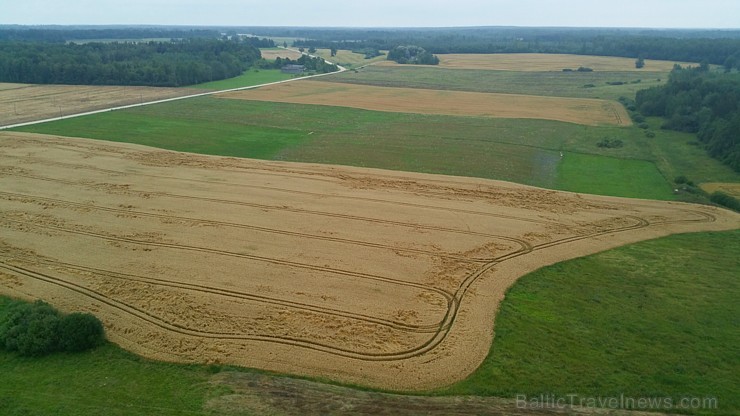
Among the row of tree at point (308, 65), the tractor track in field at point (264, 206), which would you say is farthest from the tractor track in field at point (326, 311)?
the row of tree at point (308, 65)

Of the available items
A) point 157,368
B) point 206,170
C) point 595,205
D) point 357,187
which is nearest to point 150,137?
point 206,170

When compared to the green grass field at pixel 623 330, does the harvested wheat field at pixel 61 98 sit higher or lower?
higher

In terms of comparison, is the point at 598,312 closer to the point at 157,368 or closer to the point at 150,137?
the point at 157,368

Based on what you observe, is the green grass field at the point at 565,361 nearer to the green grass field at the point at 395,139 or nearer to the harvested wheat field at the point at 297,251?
the harvested wheat field at the point at 297,251

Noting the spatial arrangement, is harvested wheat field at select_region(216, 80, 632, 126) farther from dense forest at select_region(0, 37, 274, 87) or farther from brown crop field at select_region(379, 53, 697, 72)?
brown crop field at select_region(379, 53, 697, 72)

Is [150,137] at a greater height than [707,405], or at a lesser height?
greater

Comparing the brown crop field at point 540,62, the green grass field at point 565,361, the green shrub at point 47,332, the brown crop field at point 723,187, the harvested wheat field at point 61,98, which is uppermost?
the brown crop field at point 540,62

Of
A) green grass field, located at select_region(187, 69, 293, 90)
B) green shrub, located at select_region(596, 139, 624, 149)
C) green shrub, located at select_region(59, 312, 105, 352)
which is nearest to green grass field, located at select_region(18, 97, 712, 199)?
green shrub, located at select_region(596, 139, 624, 149)
